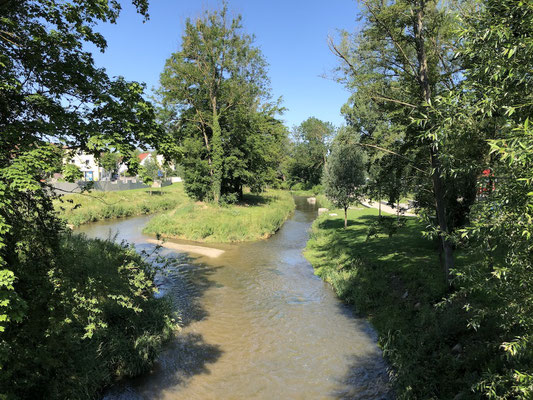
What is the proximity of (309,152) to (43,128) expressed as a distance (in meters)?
81.7

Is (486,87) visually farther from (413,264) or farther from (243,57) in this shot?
(243,57)

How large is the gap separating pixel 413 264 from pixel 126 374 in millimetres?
11384

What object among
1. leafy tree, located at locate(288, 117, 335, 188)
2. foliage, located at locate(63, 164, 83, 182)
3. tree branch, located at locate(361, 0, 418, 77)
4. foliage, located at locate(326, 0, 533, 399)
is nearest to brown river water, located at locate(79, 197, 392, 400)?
foliage, located at locate(326, 0, 533, 399)

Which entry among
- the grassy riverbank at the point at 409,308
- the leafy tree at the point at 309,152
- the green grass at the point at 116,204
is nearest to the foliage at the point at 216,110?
the green grass at the point at 116,204

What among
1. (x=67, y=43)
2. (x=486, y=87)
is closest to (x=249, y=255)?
(x=67, y=43)

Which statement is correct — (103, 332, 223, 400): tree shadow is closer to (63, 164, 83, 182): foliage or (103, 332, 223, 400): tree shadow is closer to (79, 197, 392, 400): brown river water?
(79, 197, 392, 400): brown river water

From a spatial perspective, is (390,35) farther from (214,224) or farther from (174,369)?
(214,224)

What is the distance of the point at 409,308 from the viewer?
10945 millimetres

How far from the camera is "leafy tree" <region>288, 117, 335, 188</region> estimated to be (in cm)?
7981

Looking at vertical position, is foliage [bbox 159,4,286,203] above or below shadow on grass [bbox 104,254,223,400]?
above

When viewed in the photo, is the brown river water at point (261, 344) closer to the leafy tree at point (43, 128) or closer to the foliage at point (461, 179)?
the foliage at point (461, 179)

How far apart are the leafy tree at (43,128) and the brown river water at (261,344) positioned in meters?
2.92

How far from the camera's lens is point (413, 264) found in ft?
44.5

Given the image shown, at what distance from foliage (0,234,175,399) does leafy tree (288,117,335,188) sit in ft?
213
